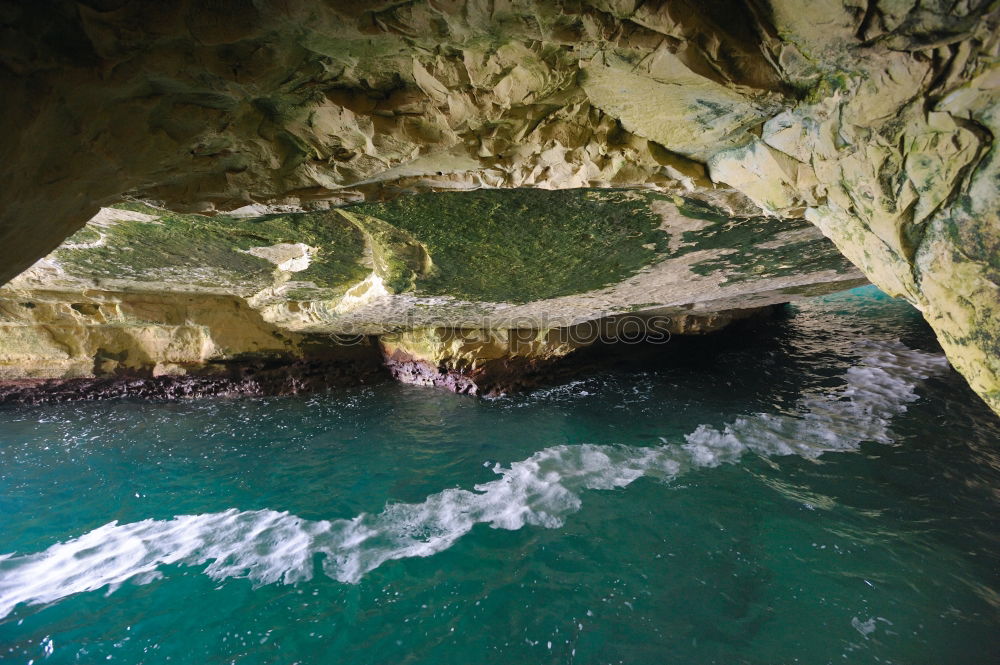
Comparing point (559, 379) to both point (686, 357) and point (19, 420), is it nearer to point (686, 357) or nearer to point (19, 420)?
point (686, 357)

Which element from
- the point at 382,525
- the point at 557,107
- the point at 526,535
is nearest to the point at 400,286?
the point at 382,525

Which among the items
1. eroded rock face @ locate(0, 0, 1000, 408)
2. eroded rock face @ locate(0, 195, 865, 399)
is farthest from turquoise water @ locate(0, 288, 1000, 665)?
eroded rock face @ locate(0, 0, 1000, 408)

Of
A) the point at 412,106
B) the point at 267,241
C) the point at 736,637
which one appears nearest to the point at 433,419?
the point at 267,241

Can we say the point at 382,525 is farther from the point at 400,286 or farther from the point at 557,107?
the point at 557,107

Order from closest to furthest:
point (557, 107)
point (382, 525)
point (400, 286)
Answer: point (557, 107) → point (382, 525) → point (400, 286)

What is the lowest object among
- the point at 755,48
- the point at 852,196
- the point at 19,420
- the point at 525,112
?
the point at 19,420

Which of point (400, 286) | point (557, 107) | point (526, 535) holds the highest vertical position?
point (557, 107)

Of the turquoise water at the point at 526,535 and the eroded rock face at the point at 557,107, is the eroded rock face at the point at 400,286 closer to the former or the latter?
the eroded rock face at the point at 557,107
